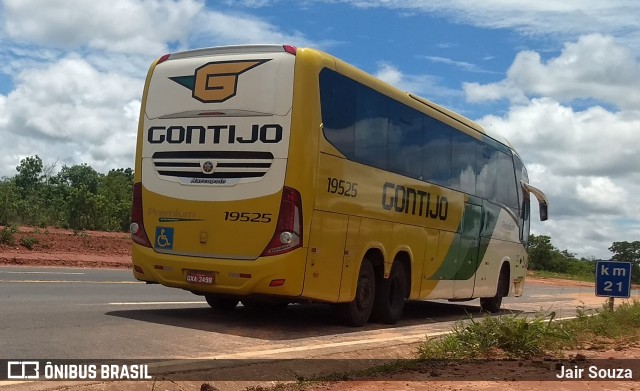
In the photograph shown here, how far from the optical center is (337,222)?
10.8 meters

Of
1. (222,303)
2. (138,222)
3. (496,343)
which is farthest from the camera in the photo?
(222,303)

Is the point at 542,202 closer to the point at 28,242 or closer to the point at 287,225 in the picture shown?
the point at 287,225

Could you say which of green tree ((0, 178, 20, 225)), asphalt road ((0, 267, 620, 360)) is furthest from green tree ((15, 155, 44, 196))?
asphalt road ((0, 267, 620, 360))

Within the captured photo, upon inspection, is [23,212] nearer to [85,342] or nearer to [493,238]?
[493,238]

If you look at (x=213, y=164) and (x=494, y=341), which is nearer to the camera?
(x=494, y=341)

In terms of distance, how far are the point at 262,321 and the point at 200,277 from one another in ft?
5.53

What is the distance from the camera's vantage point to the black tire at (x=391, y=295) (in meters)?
12.3

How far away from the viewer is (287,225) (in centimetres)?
989

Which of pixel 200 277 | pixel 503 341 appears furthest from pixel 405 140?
pixel 503 341

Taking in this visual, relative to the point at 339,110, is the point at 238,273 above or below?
below

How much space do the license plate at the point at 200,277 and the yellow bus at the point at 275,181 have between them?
0.05 ft

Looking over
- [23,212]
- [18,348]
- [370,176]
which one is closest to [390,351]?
[370,176]

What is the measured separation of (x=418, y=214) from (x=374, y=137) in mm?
2144

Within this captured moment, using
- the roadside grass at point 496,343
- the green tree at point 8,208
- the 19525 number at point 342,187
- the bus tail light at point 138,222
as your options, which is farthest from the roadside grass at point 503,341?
the green tree at point 8,208
